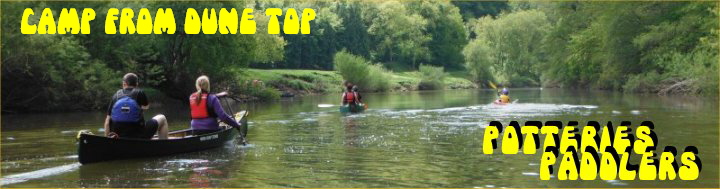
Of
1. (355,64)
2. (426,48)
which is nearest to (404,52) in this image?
(426,48)

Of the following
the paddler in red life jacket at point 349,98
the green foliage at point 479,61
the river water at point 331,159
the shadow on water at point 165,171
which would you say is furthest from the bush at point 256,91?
the green foliage at point 479,61

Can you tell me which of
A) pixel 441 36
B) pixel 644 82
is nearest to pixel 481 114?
pixel 644 82

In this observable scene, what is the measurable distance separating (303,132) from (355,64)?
46.2 metres

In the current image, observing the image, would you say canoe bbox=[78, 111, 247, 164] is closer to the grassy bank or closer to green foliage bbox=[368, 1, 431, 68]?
the grassy bank

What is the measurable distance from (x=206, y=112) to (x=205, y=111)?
3cm

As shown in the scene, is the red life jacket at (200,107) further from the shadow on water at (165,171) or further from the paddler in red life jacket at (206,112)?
the shadow on water at (165,171)

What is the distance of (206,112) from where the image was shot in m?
17.2

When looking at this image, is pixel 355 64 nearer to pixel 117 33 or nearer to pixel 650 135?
pixel 117 33

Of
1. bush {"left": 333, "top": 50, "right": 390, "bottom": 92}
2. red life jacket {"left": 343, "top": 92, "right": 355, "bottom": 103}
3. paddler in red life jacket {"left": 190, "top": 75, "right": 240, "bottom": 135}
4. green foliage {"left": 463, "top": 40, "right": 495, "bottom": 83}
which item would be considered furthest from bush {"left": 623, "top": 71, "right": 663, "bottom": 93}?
paddler in red life jacket {"left": 190, "top": 75, "right": 240, "bottom": 135}

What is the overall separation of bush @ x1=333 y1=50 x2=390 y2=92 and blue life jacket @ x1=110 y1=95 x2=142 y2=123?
175ft

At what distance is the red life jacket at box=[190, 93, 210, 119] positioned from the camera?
55.1 ft

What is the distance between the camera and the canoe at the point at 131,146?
14.0 metres

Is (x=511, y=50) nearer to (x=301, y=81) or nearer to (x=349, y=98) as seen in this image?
(x=301, y=81)

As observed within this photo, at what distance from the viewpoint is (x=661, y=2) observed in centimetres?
5244
